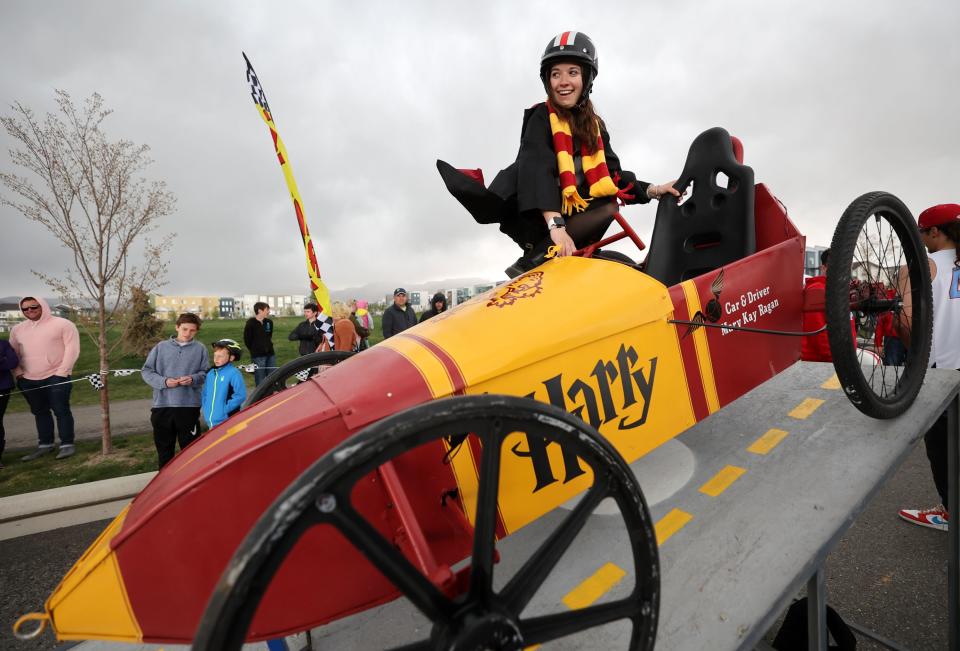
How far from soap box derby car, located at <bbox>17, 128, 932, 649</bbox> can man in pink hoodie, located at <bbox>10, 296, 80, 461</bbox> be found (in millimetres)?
4609

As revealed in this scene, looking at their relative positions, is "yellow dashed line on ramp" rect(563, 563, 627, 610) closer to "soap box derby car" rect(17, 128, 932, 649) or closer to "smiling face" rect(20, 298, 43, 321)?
"soap box derby car" rect(17, 128, 932, 649)

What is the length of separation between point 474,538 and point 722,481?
146 centimetres

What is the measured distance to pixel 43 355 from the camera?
15.9 ft

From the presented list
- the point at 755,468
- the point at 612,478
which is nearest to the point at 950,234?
the point at 755,468

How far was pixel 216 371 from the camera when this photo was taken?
4.09m

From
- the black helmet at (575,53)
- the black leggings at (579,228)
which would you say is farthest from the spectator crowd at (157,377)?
the black helmet at (575,53)

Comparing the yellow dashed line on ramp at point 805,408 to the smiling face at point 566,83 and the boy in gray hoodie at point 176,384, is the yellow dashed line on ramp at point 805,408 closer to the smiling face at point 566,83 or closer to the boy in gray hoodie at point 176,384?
the smiling face at point 566,83

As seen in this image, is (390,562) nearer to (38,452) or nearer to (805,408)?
(805,408)

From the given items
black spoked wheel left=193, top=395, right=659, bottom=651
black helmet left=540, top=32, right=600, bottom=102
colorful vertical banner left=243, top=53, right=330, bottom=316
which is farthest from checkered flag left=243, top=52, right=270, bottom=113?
black spoked wheel left=193, top=395, right=659, bottom=651

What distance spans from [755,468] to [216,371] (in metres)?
4.27

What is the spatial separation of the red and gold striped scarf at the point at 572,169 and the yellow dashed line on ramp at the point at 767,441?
1.45 m

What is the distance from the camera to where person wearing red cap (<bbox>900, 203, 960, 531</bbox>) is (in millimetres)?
2758

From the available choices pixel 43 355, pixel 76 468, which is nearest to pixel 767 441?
pixel 76 468

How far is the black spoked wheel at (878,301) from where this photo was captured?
1877mm
